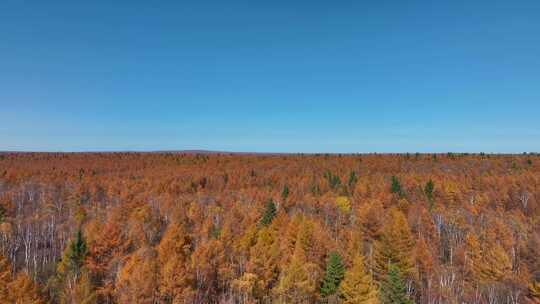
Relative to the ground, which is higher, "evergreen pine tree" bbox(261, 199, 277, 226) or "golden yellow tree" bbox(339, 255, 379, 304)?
"evergreen pine tree" bbox(261, 199, 277, 226)

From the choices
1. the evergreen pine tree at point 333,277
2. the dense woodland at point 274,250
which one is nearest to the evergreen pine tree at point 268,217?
the dense woodland at point 274,250

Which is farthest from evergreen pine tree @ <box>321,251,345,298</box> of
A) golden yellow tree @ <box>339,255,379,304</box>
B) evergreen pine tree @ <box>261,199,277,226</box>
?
evergreen pine tree @ <box>261,199,277,226</box>

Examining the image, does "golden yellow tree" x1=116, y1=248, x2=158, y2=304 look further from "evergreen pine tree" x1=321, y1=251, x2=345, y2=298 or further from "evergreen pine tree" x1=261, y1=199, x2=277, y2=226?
"evergreen pine tree" x1=261, y1=199, x2=277, y2=226

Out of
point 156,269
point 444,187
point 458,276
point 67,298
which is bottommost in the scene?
point 458,276

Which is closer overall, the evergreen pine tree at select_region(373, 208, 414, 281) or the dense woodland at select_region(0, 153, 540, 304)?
the dense woodland at select_region(0, 153, 540, 304)

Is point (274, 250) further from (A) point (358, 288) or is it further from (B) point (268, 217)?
(B) point (268, 217)

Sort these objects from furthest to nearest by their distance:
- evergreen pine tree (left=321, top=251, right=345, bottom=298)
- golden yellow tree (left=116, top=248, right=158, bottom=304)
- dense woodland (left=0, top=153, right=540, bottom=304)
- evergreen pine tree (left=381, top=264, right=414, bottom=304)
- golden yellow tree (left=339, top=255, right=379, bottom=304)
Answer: evergreen pine tree (left=321, top=251, right=345, bottom=298) < dense woodland (left=0, top=153, right=540, bottom=304) < golden yellow tree (left=339, top=255, right=379, bottom=304) < evergreen pine tree (left=381, top=264, right=414, bottom=304) < golden yellow tree (left=116, top=248, right=158, bottom=304)

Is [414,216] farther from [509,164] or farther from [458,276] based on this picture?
[509,164]

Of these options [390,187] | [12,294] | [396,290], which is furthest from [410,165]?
[12,294]
